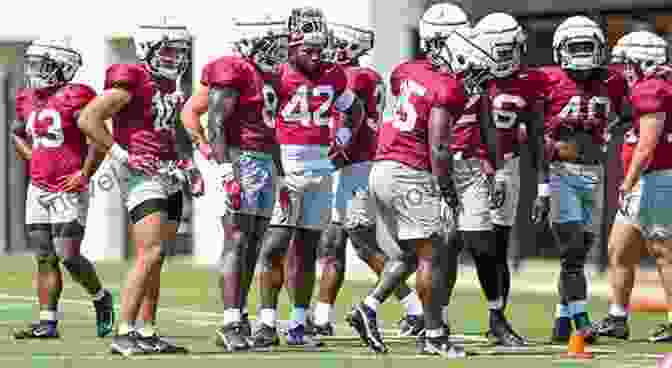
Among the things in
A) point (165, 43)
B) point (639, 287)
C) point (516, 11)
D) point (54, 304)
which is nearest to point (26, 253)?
point (516, 11)

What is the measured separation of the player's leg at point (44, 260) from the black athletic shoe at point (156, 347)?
1609mm

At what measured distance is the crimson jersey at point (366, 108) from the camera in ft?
51.1

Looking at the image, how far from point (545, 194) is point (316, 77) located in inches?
74.8

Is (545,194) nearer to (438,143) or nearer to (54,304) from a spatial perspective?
(438,143)

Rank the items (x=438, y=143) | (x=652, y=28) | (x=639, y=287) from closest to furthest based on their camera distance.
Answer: (x=438, y=143)
(x=639, y=287)
(x=652, y=28)

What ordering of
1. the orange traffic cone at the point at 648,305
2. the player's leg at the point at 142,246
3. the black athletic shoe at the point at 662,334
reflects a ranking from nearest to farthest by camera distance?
the player's leg at the point at 142,246
the black athletic shoe at the point at 662,334
the orange traffic cone at the point at 648,305

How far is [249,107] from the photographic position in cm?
1415

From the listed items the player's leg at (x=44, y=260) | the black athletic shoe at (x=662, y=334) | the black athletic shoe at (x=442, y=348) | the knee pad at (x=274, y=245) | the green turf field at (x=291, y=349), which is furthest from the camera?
the black athletic shoe at (x=662, y=334)

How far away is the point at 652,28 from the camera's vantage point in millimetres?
23719

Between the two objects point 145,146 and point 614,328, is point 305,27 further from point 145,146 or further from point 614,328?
point 614,328

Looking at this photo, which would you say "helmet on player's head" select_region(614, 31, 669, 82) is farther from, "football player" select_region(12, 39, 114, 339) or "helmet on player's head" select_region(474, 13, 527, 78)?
"football player" select_region(12, 39, 114, 339)

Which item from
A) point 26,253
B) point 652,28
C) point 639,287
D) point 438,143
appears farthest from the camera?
point 26,253

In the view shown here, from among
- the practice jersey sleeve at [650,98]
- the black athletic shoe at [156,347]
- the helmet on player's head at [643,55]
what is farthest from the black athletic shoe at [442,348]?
the helmet on player's head at [643,55]

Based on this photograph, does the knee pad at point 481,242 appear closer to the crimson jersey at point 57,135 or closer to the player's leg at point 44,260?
the crimson jersey at point 57,135
